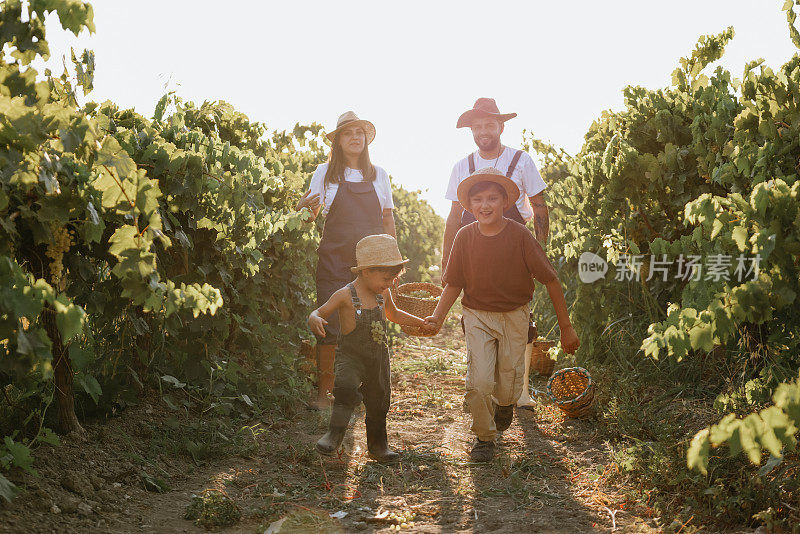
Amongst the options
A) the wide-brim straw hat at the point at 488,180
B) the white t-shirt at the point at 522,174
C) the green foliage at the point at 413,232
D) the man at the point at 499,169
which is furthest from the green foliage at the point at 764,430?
the green foliage at the point at 413,232

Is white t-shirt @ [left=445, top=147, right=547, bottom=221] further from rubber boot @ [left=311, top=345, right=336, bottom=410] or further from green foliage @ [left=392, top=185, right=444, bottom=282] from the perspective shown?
green foliage @ [left=392, top=185, right=444, bottom=282]

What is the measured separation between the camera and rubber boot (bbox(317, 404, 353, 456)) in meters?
4.19

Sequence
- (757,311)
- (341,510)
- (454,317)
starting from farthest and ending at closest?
(454,317)
(341,510)
(757,311)

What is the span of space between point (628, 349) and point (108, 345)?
3.60m

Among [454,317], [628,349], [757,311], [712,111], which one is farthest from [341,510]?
[454,317]

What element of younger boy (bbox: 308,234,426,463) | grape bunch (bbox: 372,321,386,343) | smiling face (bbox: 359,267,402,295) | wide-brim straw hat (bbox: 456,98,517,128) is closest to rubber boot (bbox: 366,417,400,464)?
younger boy (bbox: 308,234,426,463)

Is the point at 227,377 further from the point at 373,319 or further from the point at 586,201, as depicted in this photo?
the point at 586,201

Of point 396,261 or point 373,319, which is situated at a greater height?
point 396,261

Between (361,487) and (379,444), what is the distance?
0.46 meters

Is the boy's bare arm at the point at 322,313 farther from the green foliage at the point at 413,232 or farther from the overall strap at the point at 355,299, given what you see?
the green foliage at the point at 413,232

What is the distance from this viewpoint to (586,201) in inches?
243

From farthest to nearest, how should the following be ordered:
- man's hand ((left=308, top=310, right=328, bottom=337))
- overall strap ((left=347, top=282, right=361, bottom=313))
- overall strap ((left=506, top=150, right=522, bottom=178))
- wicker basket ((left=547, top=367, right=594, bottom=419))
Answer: overall strap ((left=506, top=150, right=522, bottom=178)), wicker basket ((left=547, top=367, right=594, bottom=419)), overall strap ((left=347, top=282, right=361, bottom=313)), man's hand ((left=308, top=310, right=328, bottom=337))

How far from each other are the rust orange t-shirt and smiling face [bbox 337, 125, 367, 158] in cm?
151

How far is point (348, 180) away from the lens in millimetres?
5672
